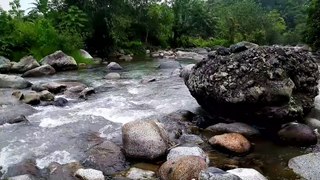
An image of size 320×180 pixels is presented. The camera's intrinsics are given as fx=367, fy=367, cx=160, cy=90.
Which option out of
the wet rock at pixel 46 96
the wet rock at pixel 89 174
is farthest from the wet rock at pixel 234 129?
the wet rock at pixel 46 96

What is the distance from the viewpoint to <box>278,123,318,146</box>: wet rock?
8.24 m

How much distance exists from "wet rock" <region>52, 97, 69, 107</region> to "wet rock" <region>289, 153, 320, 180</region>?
23.8ft

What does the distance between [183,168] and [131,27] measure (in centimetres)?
3328

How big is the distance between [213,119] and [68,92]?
5.84m

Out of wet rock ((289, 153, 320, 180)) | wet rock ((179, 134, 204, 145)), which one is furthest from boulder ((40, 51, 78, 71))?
wet rock ((289, 153, 320, 180))

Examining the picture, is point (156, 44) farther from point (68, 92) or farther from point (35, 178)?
point (35, 178)

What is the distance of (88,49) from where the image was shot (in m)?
30.6

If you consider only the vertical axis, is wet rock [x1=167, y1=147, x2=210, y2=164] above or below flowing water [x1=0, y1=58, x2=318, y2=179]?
above

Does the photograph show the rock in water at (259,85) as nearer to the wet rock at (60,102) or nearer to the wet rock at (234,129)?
the wet rock at (234,129)

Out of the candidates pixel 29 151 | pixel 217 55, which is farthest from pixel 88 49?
pixel 29 151

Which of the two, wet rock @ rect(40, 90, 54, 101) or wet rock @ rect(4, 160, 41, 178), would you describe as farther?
wet rock @ rect(40, 90, 54, 101)

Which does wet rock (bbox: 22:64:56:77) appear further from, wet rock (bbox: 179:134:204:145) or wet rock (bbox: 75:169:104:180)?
wet rock (bbox: 75:169:104:180)

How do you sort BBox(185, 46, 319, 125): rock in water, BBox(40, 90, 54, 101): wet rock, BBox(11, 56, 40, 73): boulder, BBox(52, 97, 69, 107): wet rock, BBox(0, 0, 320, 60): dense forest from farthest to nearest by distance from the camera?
BBox(0, 0, 320, 60): dense forest < BBox(11, 56, 40, 73): boulder < BBox(40, 90, 54, 101): wet rock < BBox(52, 97, 69, 107): wet rock < BBox(185, 46, 319, 125): rock in water

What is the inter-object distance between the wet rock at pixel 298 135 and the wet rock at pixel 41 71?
13083mm
